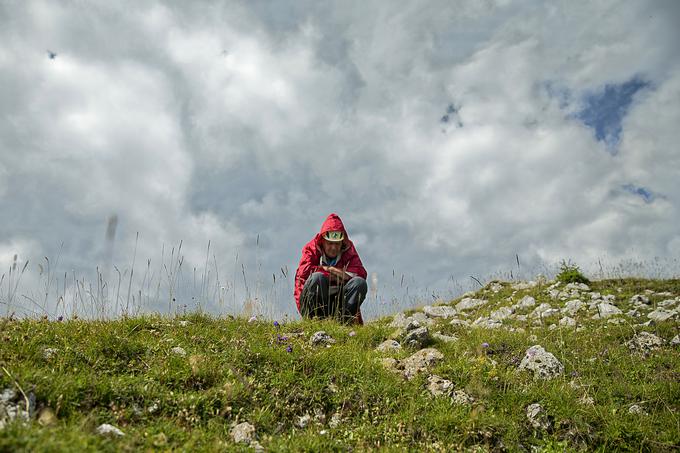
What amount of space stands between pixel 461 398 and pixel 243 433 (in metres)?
2.41

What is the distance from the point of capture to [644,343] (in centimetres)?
804

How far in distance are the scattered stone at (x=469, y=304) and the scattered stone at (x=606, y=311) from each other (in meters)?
4.13

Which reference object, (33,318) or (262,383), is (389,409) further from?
(33,318)

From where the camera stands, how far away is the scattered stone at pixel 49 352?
15.8 ft

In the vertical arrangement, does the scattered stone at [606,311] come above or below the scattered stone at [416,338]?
above

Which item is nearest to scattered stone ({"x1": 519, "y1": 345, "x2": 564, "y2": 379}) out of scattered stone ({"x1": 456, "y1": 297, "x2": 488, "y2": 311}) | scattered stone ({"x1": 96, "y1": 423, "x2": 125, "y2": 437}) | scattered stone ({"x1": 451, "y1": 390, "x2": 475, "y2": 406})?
scattered stone ({"x1": 451, "y1": 390, "x2": 475, "y2": 406})

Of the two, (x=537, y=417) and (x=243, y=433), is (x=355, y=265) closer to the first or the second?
(x=537, y=417)

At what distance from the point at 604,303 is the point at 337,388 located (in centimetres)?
847

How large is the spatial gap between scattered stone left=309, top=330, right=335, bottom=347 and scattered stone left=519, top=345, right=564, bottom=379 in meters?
2.52

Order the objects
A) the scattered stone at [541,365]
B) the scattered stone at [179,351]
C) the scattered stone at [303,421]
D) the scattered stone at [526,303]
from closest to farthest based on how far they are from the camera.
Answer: the scattered stone at [303,421] < the scattered stone at [179,351] < the scattered stone at [541,365] < the scattered stone at [526,303]

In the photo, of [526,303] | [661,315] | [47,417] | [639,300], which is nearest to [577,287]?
[526,303]

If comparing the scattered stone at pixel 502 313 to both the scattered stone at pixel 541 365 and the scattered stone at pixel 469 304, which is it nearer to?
the scattered stone at pixel 469 304

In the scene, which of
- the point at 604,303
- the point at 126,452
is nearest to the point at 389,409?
the point at 126,452

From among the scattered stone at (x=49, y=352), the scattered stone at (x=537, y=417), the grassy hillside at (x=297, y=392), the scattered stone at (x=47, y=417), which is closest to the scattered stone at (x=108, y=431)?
the grassy hillside at (x=297, y=392)
